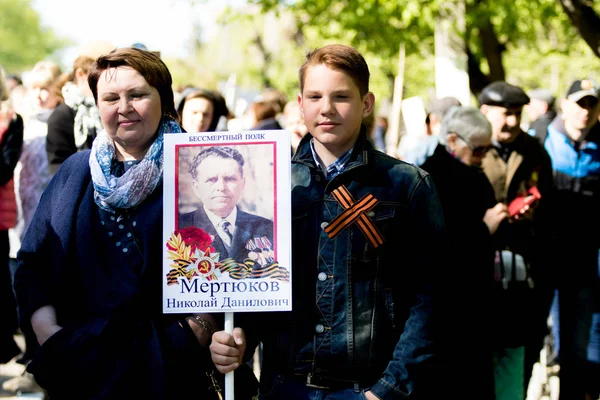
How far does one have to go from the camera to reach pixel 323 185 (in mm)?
3492

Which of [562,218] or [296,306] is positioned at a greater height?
[562,218]

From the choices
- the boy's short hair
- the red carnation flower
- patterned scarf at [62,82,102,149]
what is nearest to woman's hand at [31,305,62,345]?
the red carnation flower

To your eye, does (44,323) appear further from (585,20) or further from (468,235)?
(585,20)

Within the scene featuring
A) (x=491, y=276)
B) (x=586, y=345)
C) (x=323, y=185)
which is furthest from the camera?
(x=586, y=345)

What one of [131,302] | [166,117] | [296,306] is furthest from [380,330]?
[166,117]

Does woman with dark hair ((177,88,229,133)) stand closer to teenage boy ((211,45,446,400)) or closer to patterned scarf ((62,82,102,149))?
patterned scarf ((62,82,102,149))

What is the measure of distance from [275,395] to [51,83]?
505 cm

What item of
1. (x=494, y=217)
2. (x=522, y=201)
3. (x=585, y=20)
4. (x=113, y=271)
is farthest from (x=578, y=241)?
(x=113, y=271)

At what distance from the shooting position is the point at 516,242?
598 cm

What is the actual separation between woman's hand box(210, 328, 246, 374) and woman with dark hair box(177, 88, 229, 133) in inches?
154

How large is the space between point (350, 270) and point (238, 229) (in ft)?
1.40

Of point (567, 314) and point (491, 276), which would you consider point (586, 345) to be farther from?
point (491, 276)

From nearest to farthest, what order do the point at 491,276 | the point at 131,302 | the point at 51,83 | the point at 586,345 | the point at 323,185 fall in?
the point at 131,302 < the point at 323,185 < the point at 491,276 < the point at 586,345 < the point at 51,83

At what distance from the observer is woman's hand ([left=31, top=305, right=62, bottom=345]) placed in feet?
10.8
